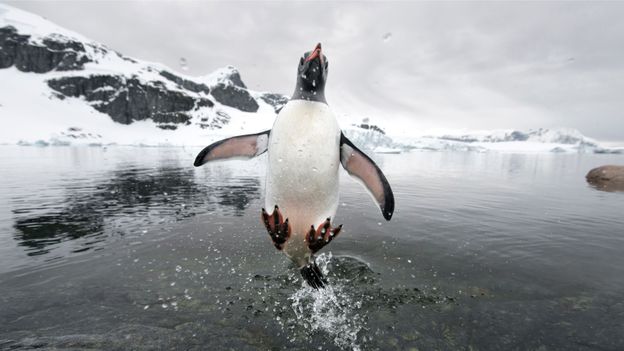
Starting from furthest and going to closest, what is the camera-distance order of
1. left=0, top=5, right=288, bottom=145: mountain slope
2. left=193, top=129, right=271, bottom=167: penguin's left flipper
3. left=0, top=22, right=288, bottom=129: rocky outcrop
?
left=0, top=22, right=288, bottom=129: rocky outcrop
left=0, top=5, right=288, bottom=145: mountain slope
left=193, top=129, right=271, bottom=167: penguin's left flipper

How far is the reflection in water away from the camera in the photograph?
620cm

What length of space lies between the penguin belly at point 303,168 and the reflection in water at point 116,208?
14.7ft

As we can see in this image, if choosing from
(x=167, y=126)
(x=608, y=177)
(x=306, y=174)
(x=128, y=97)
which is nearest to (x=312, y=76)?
(x=306, y=174)

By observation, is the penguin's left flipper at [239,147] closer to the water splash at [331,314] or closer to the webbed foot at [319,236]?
the webbed foot at [319,236]

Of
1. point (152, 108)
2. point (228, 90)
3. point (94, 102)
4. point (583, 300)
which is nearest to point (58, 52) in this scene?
point (94, 102)

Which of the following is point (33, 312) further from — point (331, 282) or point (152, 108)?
point (152, 108)

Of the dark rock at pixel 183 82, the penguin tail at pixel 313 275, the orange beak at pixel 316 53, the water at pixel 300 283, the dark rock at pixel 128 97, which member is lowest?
the water at pixel 300 283

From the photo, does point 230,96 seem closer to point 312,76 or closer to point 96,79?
point 96,79

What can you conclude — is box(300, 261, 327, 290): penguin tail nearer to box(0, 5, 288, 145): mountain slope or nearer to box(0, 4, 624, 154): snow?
box(0, 4, 624, 154): snow

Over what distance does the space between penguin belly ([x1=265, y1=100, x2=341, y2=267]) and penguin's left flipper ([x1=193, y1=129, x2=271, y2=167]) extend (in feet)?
1.60

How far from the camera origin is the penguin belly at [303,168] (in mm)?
3311

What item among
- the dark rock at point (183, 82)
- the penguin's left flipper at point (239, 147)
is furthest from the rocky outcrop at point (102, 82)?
the penguin's left flipper at point (239, 147)

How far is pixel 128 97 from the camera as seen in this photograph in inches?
4523

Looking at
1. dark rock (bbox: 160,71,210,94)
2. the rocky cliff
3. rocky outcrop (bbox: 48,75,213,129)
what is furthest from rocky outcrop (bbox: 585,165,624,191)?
dark rock (bbox: 160,71,210,94)
